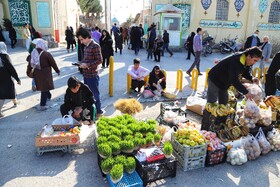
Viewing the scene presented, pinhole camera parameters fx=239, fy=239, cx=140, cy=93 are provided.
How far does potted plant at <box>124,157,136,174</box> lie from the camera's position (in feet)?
10.3

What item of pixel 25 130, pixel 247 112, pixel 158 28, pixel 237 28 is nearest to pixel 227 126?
pixel 247 112

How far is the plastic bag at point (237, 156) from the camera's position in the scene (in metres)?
3.74

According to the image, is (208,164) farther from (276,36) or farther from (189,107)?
(276,36)

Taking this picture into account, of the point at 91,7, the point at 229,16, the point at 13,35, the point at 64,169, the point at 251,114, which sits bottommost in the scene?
the point at 64,169

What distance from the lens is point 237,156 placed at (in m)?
3.74

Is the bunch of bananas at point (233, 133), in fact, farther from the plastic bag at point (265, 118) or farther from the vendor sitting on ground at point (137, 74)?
the vendor sitting on ground at point (137, 74)

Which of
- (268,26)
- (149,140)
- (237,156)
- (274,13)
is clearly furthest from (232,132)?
(274,13)

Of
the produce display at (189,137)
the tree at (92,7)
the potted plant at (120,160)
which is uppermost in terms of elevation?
the tree at (92,7)

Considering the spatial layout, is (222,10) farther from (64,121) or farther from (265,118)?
(64,121)

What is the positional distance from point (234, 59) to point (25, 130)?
4178mm

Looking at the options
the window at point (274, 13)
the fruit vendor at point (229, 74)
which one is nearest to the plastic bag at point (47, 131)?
the fruit vendor at point (229, 74)

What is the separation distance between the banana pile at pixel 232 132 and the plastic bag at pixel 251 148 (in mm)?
148

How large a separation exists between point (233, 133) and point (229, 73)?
1028mm

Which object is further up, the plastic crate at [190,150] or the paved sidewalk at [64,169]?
the plastic crate at [190,150]
